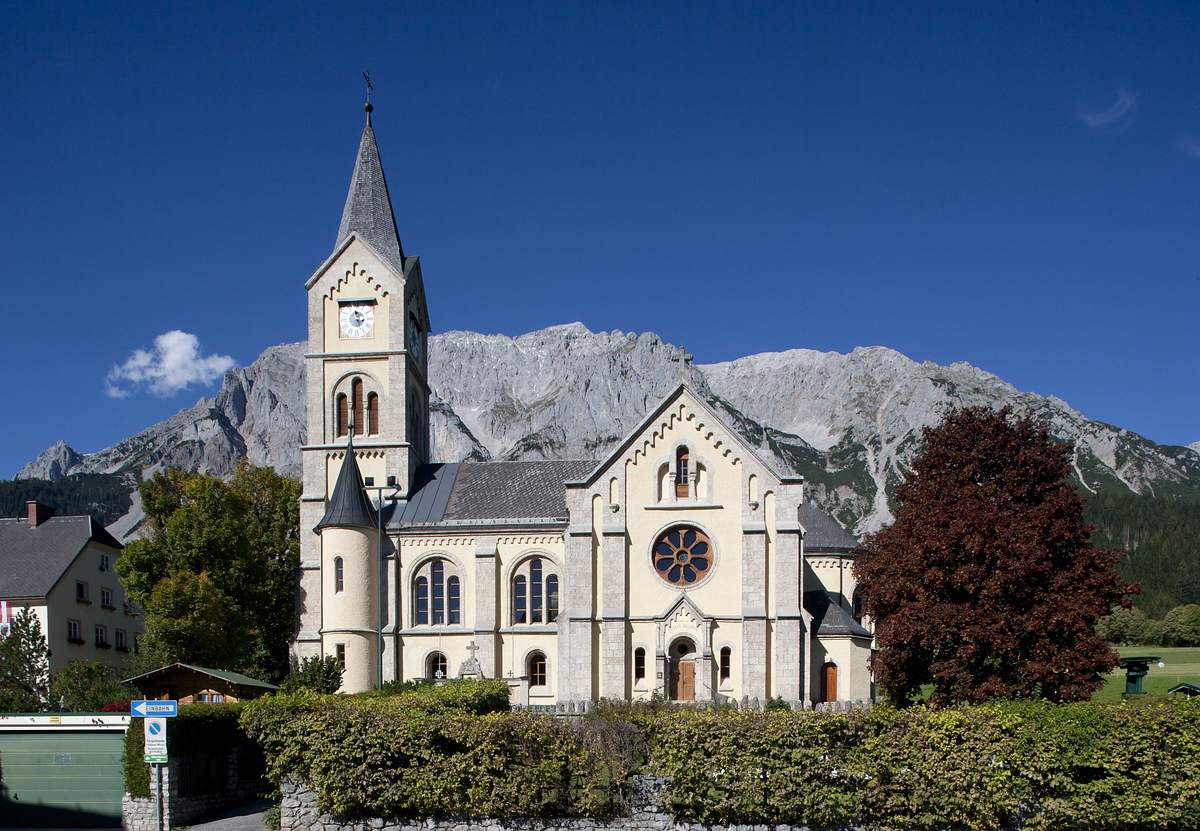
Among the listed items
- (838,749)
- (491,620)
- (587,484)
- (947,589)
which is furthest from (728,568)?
(838,749)

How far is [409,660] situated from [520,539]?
7658 mm

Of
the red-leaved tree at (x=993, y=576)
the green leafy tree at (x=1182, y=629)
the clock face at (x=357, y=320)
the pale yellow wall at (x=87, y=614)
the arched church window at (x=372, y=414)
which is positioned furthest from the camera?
the green leafy tree at (x=1182, y=629)

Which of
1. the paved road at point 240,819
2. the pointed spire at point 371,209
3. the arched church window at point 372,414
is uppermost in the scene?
the pointed spire at point 371,209

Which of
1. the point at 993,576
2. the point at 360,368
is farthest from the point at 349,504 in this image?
the point at 993,576

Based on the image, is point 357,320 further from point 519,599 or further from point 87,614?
point 87,614

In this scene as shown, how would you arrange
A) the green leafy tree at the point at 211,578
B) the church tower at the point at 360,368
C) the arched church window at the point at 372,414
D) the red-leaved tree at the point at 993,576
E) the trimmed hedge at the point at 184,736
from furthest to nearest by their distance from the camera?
the arched church window at the point at 372,414 → the church tower at the point at 360,368 → the green leafy tree at the point at 211,578 → the red-leaved tree at the point at 993,576 → the trimmed hedge at the point at 184,736

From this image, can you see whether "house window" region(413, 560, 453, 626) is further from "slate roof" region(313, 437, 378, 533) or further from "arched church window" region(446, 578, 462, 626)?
"slate roof" region(313, 437, 378, 533)

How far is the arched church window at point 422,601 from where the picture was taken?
52.7 m

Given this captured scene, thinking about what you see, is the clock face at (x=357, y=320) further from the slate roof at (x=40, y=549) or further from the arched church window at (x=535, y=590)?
the slate roof at (x=40, y=549)

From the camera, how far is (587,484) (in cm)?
4956

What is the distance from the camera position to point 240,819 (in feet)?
104

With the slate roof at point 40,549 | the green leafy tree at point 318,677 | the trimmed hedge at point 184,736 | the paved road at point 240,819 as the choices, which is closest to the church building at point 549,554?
the green leafy tree at point 318,677

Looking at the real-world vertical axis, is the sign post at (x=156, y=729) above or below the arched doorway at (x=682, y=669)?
above

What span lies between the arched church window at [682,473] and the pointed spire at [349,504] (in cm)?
1474
